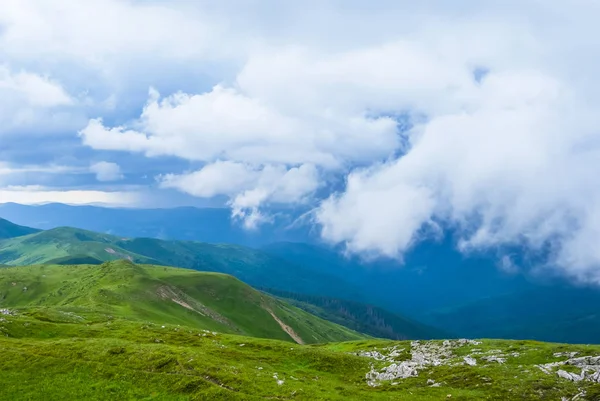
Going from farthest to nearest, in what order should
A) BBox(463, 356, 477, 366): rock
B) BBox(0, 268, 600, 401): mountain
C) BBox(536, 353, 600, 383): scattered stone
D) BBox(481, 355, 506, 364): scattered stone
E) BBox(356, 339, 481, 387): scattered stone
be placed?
BBox(481, 355, 506, 364): scattered stone
BBox(463, 356, 477, 366): rock
BBox(356, 339, 481, 387): scattered stone
BBox(536, 353, 600, 383): scattered stone
BBox(0, 268, 600, 401): mountain

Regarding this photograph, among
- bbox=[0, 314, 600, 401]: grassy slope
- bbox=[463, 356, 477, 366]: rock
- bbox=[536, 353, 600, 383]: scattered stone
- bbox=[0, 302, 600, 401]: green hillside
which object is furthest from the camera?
bbox=[463, 356, 477, 366]: rock

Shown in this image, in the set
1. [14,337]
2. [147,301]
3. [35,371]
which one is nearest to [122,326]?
[14,337]

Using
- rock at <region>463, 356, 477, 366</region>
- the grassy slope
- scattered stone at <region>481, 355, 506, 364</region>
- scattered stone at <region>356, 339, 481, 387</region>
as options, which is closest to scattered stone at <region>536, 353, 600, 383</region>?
the grassy slope

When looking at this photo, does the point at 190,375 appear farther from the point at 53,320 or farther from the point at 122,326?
the point at 53,320

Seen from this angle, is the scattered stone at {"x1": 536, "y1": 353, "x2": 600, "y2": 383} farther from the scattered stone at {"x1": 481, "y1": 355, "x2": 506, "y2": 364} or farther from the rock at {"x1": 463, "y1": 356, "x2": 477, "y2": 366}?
the rock at {"x1": 463, "y1": 356, "x2": 477, "y2": 366}

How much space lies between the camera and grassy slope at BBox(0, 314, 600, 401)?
4647 centimetres

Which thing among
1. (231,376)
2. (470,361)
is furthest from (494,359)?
(231,376)

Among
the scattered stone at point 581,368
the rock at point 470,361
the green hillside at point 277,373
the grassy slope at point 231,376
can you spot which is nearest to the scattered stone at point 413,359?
the rock at point 470,361

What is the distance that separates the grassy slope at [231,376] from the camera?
4647 centimetres

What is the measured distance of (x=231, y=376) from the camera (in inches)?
1977

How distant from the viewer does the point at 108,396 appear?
151 feet

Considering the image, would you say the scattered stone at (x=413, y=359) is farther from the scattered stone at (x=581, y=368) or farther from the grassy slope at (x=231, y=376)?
the scattered stone at (x=581, y=368)

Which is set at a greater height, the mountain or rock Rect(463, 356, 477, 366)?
rock Rect(463, 356, 477, 366)

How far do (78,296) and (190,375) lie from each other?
472ft
